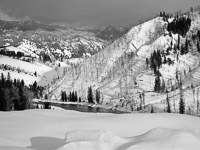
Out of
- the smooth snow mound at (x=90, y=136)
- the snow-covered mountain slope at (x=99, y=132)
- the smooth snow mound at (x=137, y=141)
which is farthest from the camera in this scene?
the smooth snow mound at (x=90, y=136)

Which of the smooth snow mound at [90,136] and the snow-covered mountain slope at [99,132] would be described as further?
the smooth snow mound at [90,136]

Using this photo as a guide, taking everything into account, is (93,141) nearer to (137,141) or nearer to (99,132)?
(99,132)

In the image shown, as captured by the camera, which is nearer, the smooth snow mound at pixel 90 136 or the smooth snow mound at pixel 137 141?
the smooth snow mound at pixel 137 141

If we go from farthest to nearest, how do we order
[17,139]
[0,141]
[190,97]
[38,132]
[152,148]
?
[190,97] → [38,132] → [17,139] → [0,141] → [152,148]

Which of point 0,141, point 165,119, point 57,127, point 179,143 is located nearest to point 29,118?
point 57,127

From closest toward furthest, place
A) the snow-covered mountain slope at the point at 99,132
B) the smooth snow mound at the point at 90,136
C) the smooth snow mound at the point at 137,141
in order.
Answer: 1. the smooth snow mound at the point at 137,141
2. the snow-covered mountain slope at the point at 99,132
3. the smooth snow mound at the point at 90,136

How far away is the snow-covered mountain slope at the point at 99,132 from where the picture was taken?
1115 centimetres

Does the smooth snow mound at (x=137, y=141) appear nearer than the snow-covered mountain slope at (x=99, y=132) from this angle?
Yes

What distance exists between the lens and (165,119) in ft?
62.1

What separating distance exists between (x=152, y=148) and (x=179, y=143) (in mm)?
1206

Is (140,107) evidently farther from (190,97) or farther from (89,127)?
(89,127)

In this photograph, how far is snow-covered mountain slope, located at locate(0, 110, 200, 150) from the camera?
36.6 ft

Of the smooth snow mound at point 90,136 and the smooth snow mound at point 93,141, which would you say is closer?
the smooth snow mound at point 93,141

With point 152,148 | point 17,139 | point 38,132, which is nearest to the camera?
point 152,148
